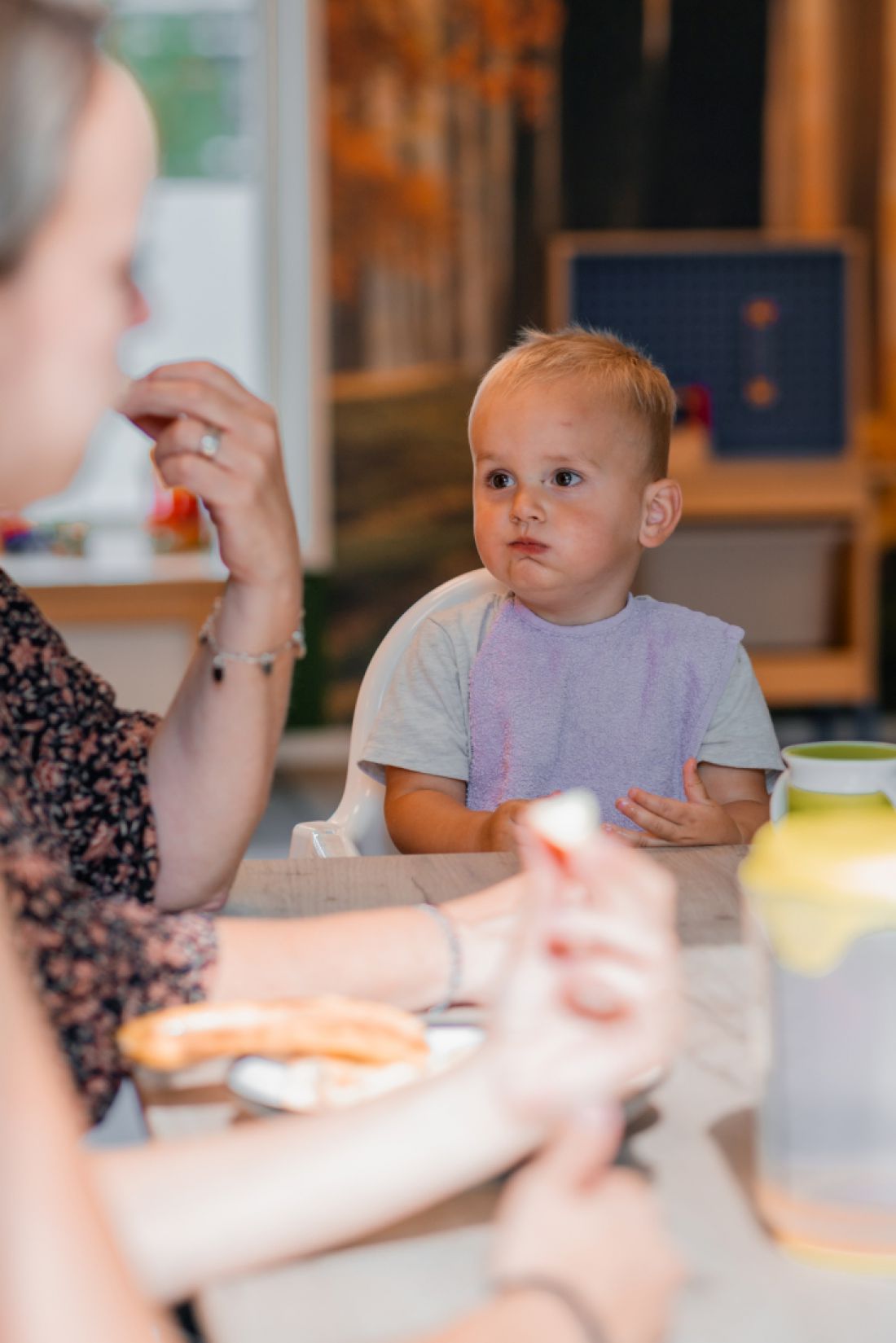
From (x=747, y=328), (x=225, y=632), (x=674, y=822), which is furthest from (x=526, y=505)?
(x=747, y=328)

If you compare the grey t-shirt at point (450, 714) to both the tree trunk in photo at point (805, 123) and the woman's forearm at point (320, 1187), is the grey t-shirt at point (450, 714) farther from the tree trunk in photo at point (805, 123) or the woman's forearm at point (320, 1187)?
the tree trunk in photo at point (805, 123)

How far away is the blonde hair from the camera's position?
1.66 meters

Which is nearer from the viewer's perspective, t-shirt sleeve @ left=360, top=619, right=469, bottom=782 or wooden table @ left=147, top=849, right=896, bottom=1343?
wooden table @ left=147, top=849, right=896, bottom=1343

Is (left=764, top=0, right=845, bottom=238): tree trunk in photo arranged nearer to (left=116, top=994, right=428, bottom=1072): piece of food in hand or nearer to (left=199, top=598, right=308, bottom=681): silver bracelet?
Answer: (left=199, top=598, right=308, bottom=681): silver bracelet

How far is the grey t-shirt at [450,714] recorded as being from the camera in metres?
1.62

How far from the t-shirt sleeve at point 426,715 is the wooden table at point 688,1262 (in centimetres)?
80

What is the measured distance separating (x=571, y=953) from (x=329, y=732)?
464 centimetres

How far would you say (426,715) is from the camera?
5.44ft

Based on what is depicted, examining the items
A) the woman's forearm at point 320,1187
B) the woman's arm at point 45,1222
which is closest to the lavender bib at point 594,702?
the woman's forearm at point 320,1187

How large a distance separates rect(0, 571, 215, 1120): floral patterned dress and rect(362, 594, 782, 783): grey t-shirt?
0.47 m

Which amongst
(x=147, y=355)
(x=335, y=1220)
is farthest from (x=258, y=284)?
(x=335, y=1220)

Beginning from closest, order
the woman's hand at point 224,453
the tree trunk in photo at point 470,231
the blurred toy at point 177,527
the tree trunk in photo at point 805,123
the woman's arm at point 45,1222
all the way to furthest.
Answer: the woman's arm at point 45,1222
the woman's hand at point 224,453
the blurred toy at point 177,527
the tree trunk in photo at point 470,231
the tree trunk in photo at point 805,123

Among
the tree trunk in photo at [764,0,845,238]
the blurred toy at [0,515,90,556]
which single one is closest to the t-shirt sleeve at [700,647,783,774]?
the blurred toy at [0,515,90,556]

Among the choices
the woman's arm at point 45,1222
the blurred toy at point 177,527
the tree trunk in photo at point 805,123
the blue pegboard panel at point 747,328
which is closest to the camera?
the woman's arm at point 45,1222
